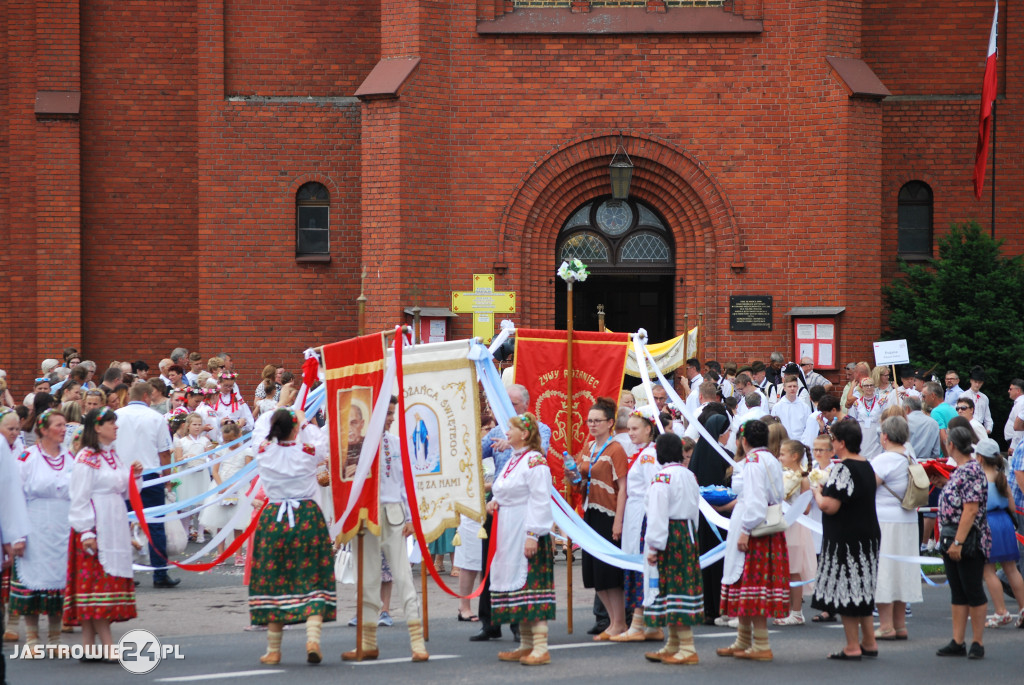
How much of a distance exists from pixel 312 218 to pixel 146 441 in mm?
8267

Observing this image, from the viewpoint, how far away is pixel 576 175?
61.6ft

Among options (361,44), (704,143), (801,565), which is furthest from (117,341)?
(801,565)

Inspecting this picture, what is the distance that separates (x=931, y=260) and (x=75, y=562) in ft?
46.3

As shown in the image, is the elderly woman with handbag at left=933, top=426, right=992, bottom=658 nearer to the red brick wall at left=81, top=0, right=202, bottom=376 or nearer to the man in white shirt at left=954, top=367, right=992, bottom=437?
the man in white shirt at left=954, top=367, right=992, bottom=437

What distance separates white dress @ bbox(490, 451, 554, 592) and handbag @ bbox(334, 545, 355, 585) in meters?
1.40

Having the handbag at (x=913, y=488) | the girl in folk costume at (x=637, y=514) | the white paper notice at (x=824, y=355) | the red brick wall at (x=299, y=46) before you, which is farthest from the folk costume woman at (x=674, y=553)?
the red brick wall at (x=299, y=46)

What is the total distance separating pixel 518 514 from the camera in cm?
916

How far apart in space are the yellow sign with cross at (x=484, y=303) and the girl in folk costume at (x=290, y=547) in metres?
9.31

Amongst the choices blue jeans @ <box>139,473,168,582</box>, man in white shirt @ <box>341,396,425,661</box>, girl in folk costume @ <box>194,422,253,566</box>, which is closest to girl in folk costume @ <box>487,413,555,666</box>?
man in white shirt @ <box>341,396,425,661</box>

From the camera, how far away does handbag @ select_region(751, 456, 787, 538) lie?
361 inches

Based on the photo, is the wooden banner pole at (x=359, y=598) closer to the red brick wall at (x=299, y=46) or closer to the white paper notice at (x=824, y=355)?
the white paper notice at (x=824, y=355)

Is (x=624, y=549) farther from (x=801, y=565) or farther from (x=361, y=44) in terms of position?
(x=361, y=44)

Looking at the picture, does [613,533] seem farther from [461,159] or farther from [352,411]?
[461,159]

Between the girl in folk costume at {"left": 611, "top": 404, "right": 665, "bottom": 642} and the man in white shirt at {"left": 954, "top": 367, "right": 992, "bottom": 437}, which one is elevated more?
the man in white shirt at {"left": 954, "top": 367, "right": 992, "bottom": 437}
